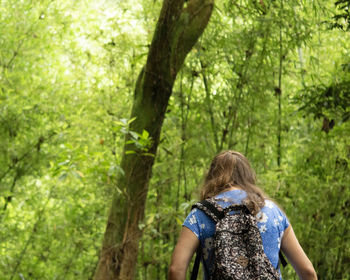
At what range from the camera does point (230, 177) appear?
193 centimetres

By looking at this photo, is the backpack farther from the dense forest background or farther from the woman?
the dense forest background

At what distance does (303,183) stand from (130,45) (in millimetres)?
1972

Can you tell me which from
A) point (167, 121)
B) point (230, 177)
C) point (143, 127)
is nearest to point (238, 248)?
point (230, 177)

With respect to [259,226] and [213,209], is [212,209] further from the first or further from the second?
[259,226]

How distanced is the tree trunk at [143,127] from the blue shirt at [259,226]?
1.45 meters

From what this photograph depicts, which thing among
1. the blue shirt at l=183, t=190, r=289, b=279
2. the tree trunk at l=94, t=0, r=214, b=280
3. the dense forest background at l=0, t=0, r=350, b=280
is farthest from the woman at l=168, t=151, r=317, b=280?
the tree trunk at l=94, t=0, r=214, b=280

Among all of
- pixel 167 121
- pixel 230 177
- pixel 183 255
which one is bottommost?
pixel 183 255

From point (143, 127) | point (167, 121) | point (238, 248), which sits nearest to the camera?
point (238, 248)

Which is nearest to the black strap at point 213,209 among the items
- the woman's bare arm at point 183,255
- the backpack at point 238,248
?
the backpack at point 238,248

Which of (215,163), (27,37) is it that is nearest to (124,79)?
(27,37)

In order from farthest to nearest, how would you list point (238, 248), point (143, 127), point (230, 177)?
point (143, 127) < point (230, 177) < point (238, 248)

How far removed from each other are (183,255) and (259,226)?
31 centimetres

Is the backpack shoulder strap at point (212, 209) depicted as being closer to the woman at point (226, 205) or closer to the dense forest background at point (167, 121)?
the woman at point (226, 205)

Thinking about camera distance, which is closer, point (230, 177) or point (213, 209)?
point (213, 209)
